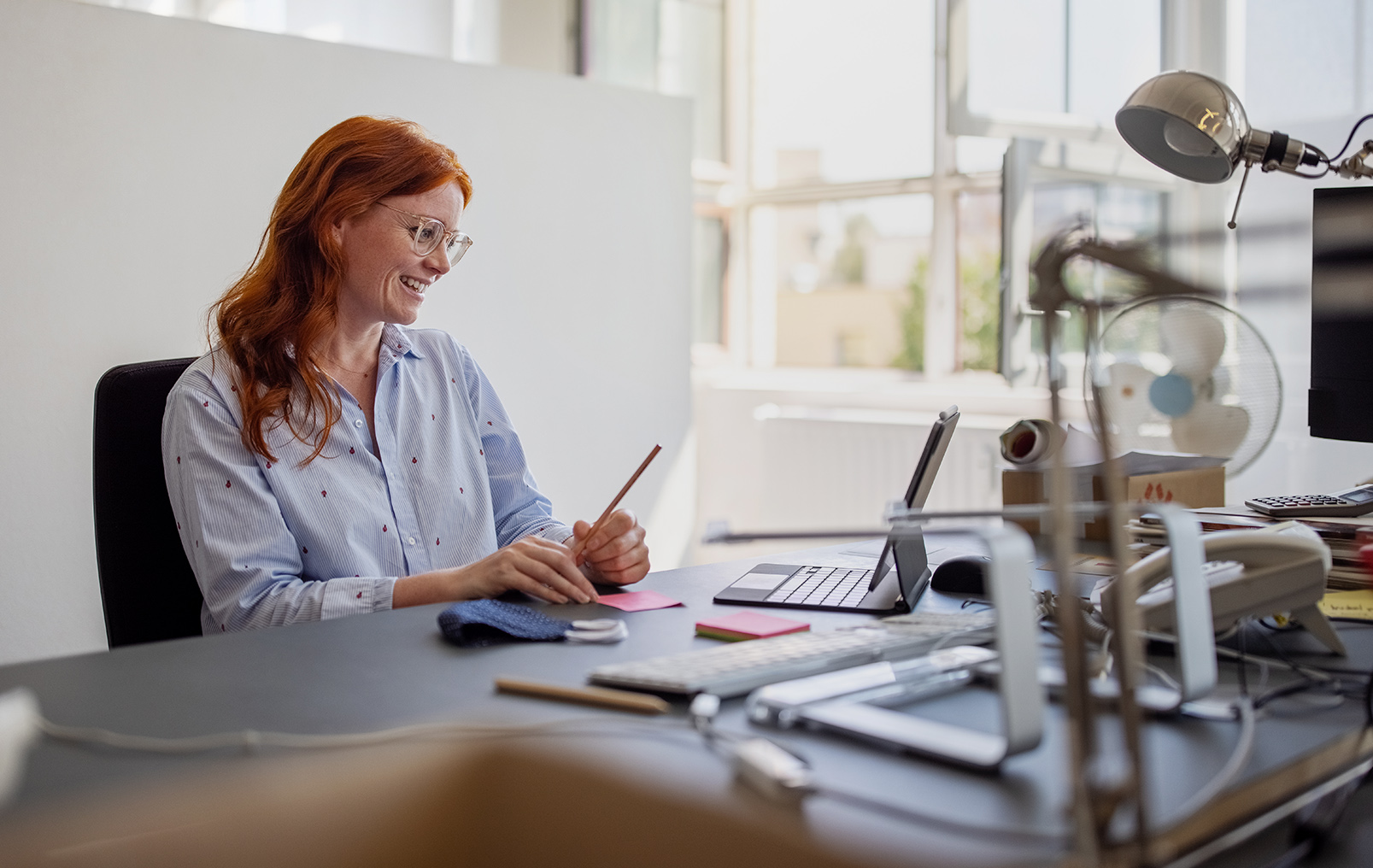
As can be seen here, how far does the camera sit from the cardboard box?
158 centimetres

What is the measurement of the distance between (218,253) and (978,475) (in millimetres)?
2199

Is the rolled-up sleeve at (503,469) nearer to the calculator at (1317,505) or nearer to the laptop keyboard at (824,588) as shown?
the laptop keyboard at (824,588)

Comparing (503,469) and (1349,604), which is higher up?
(503,469)

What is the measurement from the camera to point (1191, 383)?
2.12 m

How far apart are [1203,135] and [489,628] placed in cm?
110

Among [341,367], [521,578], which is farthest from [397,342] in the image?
[521,578]

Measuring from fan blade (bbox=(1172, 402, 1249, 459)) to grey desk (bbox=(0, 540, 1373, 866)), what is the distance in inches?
33.8

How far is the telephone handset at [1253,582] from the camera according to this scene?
3.21 ft

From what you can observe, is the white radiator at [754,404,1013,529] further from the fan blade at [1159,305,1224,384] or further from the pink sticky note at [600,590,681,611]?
the pink sticky note at [600,590,681,611]

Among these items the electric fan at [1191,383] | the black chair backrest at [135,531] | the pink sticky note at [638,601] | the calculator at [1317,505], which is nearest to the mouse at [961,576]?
the pink sticky note at [638,601]

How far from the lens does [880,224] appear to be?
4105mm

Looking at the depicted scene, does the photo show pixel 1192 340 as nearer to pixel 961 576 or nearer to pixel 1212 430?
pixel 1212 430

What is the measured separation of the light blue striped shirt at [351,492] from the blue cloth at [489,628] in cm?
28

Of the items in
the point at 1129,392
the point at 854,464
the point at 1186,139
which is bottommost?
the point at 854,464
